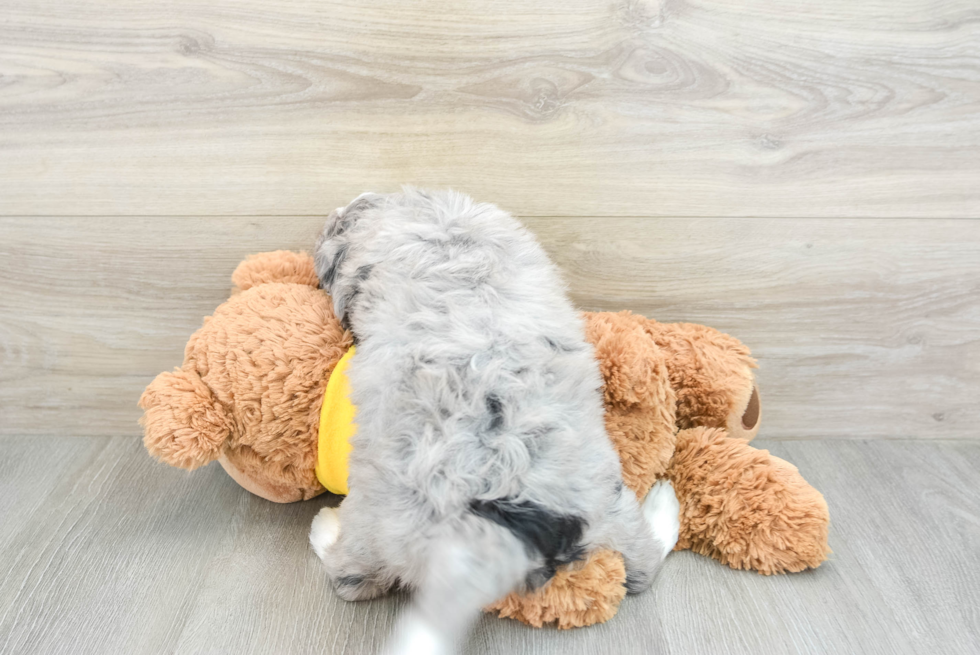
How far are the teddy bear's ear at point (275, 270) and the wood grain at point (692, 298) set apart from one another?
6 cm

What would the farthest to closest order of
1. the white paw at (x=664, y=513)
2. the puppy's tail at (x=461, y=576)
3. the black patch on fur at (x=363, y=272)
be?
the white paw at (x=664, y=513), the black patch on fur at (x=363, y=272), the puppy's tail at (x=461, y=576)

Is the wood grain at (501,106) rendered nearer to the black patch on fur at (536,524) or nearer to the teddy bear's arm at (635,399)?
the teddy bear's arm at (635,399)

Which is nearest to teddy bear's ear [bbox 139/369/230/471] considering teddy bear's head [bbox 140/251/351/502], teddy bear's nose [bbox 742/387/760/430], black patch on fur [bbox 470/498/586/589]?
teddy bear's head [bbox 140/251/351/502]

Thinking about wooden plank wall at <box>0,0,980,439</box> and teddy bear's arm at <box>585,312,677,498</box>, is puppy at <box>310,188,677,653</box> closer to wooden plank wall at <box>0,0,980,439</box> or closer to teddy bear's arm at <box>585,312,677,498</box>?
teddy bear's arm at <box>585,312,677,498</box>

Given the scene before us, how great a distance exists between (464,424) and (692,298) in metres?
0.47

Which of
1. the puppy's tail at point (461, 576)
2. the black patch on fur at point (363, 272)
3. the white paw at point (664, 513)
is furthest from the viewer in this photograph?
the white paw at point (664, 513)

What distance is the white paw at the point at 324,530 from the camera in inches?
28.7

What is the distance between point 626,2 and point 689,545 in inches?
24.6

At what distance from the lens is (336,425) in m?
0.69

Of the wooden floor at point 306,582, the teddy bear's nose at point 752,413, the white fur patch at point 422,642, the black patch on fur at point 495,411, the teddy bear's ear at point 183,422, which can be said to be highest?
the black patch on fur at point 495,411

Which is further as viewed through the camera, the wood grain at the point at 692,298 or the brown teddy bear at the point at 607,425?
the wood grain at the point at 692,298

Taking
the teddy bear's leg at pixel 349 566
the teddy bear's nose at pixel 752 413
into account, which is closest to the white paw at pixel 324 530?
the teddy bear's leg at pixel 349 566

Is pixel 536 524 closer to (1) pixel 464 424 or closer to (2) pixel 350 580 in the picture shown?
(1) pixel 464 424

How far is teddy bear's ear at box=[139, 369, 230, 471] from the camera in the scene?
0.66m
